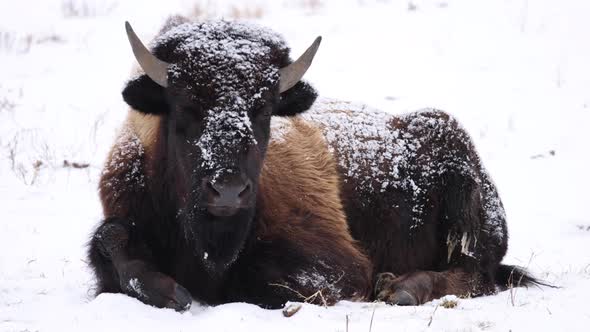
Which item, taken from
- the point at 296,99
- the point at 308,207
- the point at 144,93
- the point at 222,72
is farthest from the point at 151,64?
the point at 308,207

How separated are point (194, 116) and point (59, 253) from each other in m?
2.42

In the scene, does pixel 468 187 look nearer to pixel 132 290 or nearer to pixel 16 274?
pixel 132 290

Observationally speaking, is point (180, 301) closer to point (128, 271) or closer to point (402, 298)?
point (128, 271)

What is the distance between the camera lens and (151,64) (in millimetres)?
4523

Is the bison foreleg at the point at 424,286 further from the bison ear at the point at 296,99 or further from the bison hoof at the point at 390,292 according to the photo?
the bison ear at the point at 296,99

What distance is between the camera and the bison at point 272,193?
4359 mm

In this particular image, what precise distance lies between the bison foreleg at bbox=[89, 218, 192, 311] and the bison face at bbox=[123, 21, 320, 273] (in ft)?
1.05

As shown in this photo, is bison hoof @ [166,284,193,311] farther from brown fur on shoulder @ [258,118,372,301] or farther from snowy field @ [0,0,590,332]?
brown fur on shoulder @ [258,118,372,301]

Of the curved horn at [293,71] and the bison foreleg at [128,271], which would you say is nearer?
the bison foreleg at [128,271]

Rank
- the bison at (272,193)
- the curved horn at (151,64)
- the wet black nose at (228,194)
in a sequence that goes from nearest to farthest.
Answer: the wet black nose at (228,194) < the bison at (272,193) < the curved horn at (151,64)

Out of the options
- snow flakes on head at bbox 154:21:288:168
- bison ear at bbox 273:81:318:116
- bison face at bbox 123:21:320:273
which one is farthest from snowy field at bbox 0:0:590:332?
bison ear at bbox 273:81:318:116

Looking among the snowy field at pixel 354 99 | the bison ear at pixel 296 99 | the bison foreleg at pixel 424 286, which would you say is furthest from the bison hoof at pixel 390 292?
the bison ear at pixel 296 99

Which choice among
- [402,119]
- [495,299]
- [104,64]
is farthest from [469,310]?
[104,64]

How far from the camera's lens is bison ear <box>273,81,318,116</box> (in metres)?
4.94
